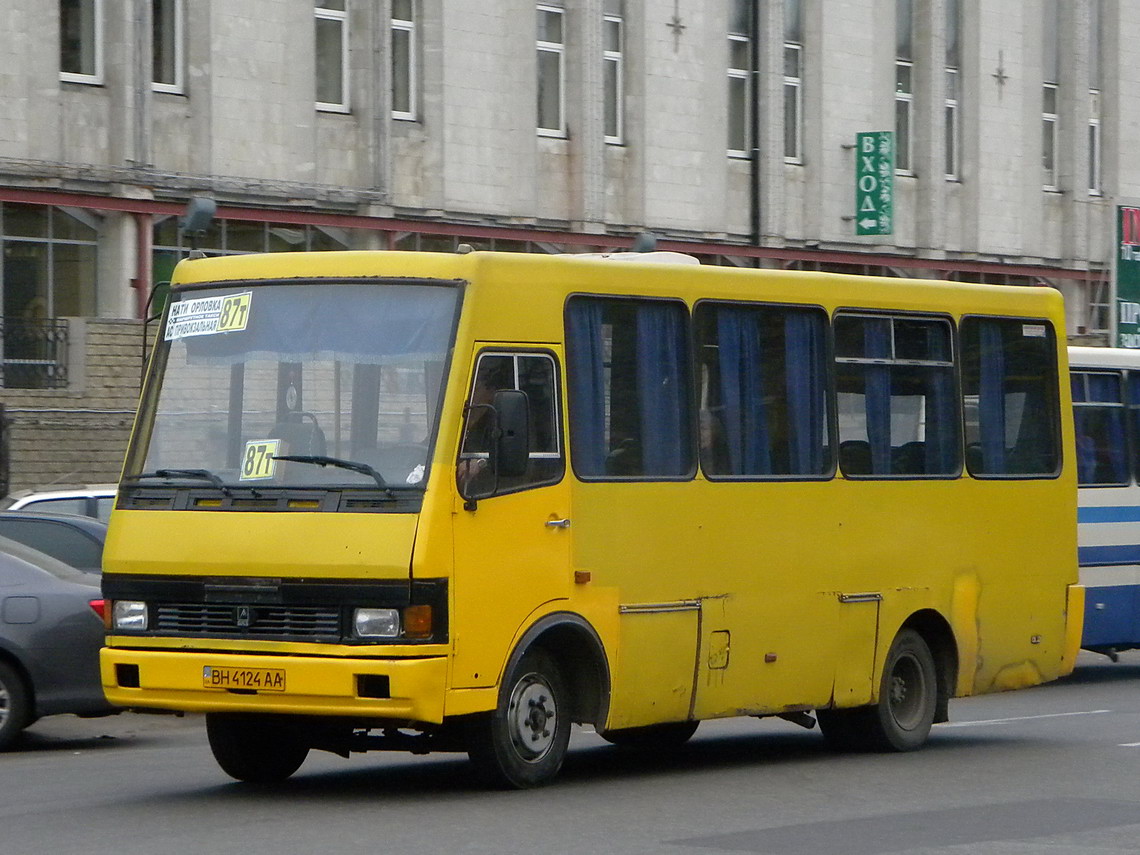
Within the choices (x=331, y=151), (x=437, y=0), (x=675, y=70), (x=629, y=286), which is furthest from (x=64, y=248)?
(x=629, y=286)

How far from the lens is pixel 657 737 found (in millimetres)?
13984

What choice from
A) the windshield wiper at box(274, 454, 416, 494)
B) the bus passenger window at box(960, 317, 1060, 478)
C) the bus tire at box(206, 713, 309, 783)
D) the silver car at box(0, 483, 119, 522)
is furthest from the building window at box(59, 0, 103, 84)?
the windshield wiper at box(274, 454, 416, 494)

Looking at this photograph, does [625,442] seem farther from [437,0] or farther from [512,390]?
[437,0]

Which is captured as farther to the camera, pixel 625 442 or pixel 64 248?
pixel 64 248

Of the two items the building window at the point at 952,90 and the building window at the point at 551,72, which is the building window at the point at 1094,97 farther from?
the building window at the point at 551,72

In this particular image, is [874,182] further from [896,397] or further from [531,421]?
[531,421]

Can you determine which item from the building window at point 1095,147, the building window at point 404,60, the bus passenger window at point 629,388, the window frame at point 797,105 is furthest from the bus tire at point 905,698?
the building window at point 1095,147

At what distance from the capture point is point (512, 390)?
36.3 ft

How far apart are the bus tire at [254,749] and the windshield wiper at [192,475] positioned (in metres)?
1.28

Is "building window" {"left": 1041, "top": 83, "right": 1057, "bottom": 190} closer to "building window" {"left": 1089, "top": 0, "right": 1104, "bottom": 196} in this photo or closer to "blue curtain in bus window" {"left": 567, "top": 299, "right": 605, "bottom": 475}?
"building window" {"left": 1089, "top": 0, "right": 1104, "bottom": 196}

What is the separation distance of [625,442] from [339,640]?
218cm

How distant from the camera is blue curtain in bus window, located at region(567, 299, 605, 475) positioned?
11664 mm

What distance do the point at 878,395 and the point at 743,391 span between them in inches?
53.9

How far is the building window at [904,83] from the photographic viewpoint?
4131cm
